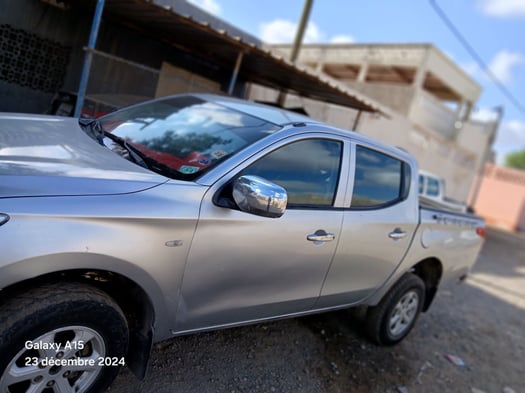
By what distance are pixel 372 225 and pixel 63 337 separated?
2148mm

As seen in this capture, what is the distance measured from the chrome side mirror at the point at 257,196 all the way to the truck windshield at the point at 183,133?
0.26 meters

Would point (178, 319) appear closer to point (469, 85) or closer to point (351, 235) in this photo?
point (351, 235)

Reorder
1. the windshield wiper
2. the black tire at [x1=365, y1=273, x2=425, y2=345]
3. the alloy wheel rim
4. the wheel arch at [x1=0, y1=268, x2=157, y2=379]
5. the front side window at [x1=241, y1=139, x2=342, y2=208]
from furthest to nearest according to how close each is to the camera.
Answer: the alloy wheel rim < the black tire at [x1=365, y1=273, x2=425, y2=345] < the front side window at [x1=241, y1=139, x2=342, y2=208] < the windshield wiper < the wheel arch at [x1=0, y1=268, x2=157, y2=379]

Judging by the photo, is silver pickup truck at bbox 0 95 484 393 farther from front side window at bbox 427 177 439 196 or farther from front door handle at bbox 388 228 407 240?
front side window at bbox 427 177 439 196

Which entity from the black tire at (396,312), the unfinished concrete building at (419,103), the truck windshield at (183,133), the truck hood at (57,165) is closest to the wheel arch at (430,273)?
the black tire at (396,312)

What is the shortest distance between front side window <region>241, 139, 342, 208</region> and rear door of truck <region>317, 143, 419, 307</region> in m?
0.18

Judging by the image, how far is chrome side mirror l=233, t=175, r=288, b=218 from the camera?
6.94 feet

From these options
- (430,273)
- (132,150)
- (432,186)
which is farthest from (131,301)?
(432,186)

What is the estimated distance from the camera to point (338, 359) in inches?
138

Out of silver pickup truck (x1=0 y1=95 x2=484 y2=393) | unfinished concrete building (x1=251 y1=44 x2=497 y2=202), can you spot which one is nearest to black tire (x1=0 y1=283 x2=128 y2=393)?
silver pickup truck (x1=0 y1=95 x2=484 y2=393)

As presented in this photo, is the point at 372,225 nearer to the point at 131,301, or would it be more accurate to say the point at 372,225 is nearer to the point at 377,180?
the point at 377,180

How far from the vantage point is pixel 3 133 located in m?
2.25

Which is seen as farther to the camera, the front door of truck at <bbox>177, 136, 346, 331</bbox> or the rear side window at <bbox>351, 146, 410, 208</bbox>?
the rear side window at <bbox>351, 146, 410, 208</bbox>

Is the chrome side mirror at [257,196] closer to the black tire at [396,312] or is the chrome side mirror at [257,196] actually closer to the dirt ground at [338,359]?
the dirt ground at [338,359]
